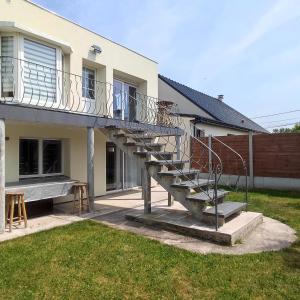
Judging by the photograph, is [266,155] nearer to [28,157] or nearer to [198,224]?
[198,224]

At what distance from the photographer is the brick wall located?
11125 millimetres

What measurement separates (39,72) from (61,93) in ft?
2.81

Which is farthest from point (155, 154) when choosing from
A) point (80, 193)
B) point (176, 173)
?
point (80, 193)

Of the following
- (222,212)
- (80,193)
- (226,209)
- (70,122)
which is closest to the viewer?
(222,212)

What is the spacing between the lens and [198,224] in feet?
19.1

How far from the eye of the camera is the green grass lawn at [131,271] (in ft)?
11.6

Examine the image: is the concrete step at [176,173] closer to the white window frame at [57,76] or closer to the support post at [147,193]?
the support post at [147,193]

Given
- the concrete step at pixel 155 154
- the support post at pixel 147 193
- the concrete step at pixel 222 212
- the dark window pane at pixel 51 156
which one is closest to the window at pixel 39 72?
the dark window pane at pixel 51 156

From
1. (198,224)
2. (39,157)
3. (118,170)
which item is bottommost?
(198,224)

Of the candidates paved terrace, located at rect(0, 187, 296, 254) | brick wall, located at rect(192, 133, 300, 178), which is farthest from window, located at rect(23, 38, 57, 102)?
brick wall, located at rect(192, 133, 300, 178)

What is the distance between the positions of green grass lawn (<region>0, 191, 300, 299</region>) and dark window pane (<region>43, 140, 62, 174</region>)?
355 cm

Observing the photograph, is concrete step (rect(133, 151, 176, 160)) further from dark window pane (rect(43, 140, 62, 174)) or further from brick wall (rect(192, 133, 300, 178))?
brick wall (rect(192, 133, 300, 178))

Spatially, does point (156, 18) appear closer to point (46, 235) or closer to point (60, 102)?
point (60, 102)

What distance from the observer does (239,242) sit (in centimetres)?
527
